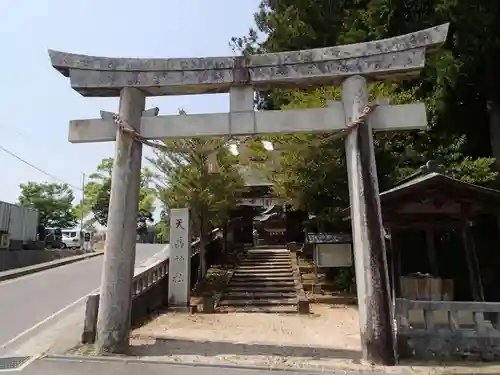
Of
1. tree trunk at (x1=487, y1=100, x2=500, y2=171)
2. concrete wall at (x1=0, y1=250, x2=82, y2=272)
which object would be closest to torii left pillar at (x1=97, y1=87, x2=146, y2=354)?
tree trunk at (x1=487, y1=100, x2=500, y2=171)

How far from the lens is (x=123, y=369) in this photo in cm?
635

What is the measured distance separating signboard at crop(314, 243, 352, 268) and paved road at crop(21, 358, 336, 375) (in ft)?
24.6

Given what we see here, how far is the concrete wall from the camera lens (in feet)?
74.4

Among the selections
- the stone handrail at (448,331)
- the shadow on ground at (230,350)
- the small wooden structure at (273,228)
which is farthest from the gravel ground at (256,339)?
the small wooden structure at (273,228)

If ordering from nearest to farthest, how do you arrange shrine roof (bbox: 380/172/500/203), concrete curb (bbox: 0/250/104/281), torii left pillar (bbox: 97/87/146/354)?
torii left pillar (bbox: 97/87/146/354) < shrine roof (bbox: 380/172/500/203) < concrete curb (bbox: 0/250/104/281)

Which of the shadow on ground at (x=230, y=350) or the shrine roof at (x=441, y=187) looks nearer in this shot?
the shadow on ground at (x=230, y=350)

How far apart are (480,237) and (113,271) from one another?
11578mm

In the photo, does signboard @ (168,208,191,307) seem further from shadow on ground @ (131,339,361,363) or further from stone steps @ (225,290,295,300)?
shadow on ground @ (131,339,361,363)

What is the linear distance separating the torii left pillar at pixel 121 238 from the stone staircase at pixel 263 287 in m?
5.64

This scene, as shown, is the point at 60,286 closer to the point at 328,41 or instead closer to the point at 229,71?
the point at 229,71

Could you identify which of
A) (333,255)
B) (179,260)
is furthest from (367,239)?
(179,260)

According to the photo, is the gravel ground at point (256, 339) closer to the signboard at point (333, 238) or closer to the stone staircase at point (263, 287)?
the stone staircase at point (263, 287)

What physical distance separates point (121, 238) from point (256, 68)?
13.2 feet

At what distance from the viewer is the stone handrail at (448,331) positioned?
7.11 meters
